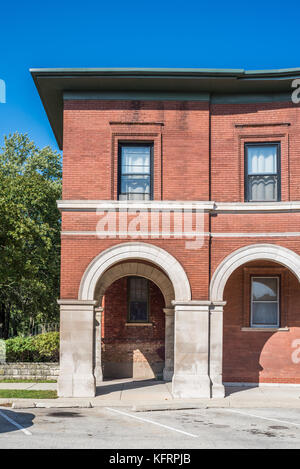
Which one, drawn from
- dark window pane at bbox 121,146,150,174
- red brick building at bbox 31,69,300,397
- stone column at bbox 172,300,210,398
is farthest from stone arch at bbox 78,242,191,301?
dark window pane at bbox 121,146,150,174

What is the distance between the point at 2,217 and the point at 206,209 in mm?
9623

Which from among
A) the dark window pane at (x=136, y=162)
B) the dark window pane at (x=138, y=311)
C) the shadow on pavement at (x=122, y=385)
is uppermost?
the dark window pane at (x=136, y=162)

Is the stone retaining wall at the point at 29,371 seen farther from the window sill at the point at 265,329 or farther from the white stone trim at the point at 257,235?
the white stone trim at the point at 257,235

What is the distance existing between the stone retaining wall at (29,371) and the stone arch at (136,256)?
175 inches

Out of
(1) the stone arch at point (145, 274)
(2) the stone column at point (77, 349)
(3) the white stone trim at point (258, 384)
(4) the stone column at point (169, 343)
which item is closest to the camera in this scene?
(2) the stone column at point (77, 349)

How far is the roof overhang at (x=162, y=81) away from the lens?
625 inches

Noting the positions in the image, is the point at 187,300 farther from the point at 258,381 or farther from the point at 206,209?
the point at 258,381

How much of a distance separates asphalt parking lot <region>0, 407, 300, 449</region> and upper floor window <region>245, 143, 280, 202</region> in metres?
6.09

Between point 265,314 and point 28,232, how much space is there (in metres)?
10.7

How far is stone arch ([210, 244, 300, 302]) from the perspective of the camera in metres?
16.2

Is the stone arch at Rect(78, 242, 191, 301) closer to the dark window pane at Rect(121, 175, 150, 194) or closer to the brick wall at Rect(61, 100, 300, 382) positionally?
the brick wall at Rect(61, 100, 300, 382)

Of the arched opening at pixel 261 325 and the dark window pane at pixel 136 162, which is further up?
the dark window pane at pixel 136 162

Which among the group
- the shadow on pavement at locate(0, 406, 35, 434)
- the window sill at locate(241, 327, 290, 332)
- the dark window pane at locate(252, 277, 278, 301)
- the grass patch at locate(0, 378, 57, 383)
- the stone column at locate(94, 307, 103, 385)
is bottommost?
the grass patch at locate(0, 378, 57, 383)

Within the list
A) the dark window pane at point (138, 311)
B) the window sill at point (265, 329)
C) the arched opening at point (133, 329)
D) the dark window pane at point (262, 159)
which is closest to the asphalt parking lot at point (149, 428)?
the window sill at point (265, 329)
